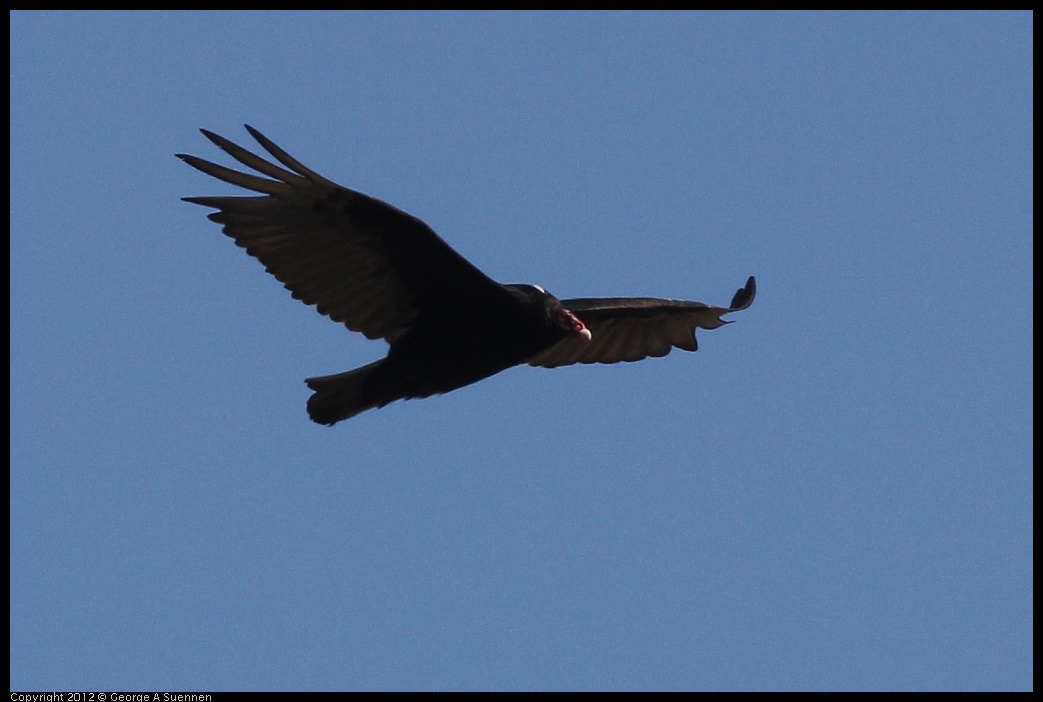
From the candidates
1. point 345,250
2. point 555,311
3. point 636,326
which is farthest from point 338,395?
point 636,326

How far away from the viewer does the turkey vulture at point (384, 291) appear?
26.3 ft

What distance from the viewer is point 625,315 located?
9.38m

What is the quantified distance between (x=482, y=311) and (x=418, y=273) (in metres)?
0.40

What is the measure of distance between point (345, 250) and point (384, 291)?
31 cm

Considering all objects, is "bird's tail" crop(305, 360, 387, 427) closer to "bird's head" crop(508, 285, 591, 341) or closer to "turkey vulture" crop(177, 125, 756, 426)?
"turkey vulture" crop(177, 125, 756, 426)

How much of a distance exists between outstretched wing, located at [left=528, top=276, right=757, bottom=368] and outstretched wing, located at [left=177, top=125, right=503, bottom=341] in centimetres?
117

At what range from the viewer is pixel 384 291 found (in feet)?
27.3

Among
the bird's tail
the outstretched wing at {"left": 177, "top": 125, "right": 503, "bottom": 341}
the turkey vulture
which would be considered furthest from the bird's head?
the bird's tail

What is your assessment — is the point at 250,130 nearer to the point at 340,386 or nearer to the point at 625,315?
the point at 340,386

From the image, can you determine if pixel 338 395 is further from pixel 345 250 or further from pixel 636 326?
pixel 636 326

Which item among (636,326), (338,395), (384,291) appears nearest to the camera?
(338,395)

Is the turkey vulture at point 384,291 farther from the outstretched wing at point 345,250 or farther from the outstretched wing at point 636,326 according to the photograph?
the outstretched wing at point 636,326

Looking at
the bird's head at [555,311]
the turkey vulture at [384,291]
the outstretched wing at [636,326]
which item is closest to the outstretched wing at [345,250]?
the turkey vulture at [384,291]
